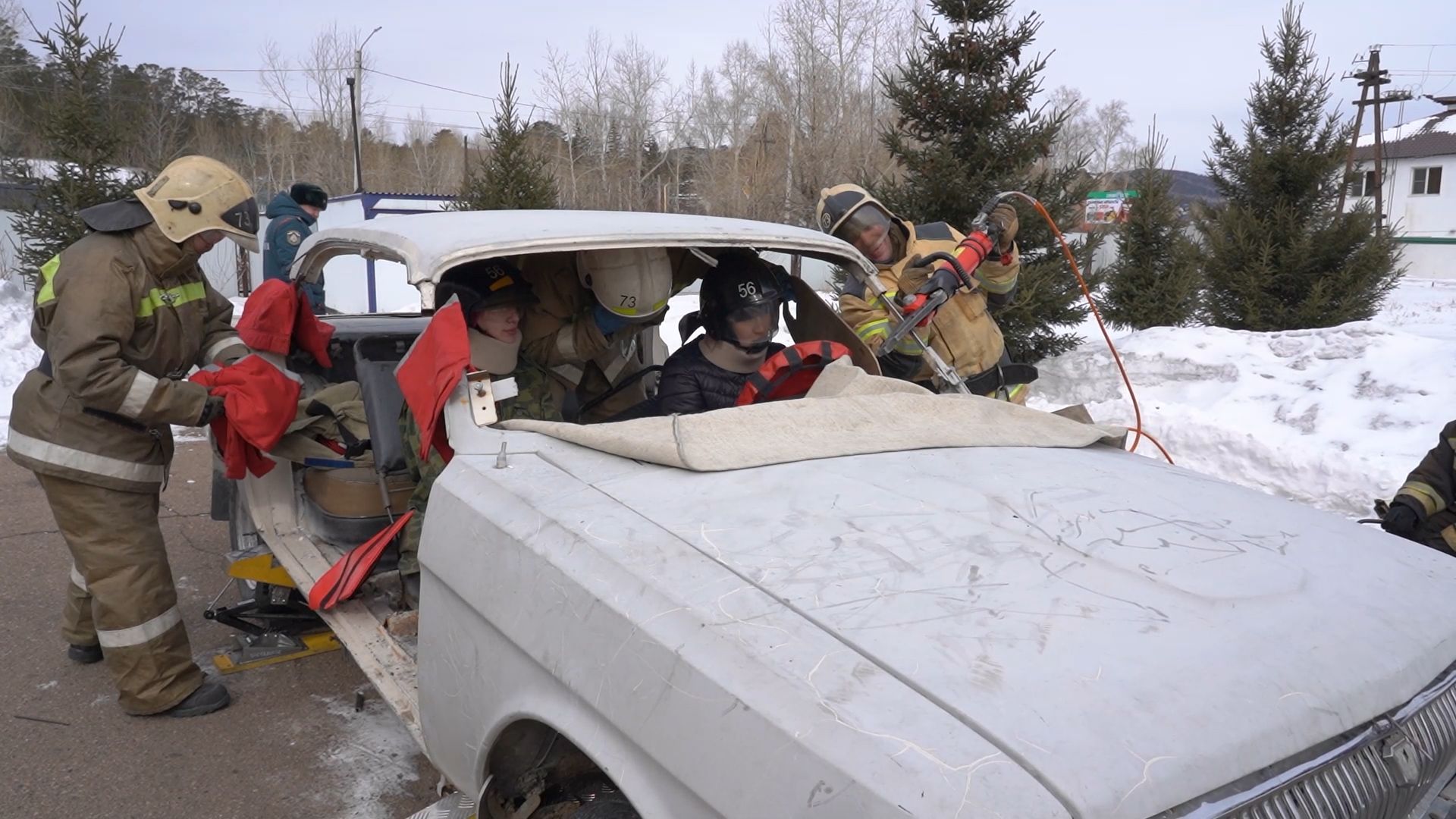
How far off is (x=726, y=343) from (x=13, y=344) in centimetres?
1059

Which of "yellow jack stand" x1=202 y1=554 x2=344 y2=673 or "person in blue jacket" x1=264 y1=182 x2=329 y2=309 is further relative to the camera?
"person in blue jacket" x1=264 y1=182 x2=329 y2=309

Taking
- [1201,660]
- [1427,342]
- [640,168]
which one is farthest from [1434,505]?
[640,168]

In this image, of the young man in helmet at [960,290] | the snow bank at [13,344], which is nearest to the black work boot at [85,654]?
the young man in helmet at [960,290]

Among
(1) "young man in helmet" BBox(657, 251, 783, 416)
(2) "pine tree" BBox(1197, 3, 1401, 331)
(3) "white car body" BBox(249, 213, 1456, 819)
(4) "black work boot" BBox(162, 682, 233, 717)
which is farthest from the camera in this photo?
(2) "pine tree" BBox(1197, 3, 1401, 331)

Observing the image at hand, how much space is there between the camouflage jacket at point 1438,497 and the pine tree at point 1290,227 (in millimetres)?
9061

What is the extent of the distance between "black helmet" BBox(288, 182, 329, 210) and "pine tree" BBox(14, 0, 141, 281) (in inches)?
164

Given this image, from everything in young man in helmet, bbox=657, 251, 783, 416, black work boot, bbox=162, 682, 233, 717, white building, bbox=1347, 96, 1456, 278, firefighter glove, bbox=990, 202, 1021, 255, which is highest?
white building, bbox=1347, 96, 1456, 278

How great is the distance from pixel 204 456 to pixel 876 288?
6167 millimetres

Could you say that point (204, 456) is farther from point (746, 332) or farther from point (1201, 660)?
point (1201, 660)

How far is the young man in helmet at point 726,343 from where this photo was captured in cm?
359

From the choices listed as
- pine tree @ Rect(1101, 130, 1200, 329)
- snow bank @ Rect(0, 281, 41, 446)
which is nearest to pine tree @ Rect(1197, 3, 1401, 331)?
pine tree @ Rect(1101, 130, 1200, 329)

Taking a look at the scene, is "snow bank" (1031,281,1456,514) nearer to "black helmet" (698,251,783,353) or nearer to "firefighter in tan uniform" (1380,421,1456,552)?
"firefighter in tan uniform" (1380,421,1456,552)

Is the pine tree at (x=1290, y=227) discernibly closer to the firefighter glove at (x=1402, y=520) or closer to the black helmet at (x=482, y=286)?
the firefighter glove at (x=1402, y=520)

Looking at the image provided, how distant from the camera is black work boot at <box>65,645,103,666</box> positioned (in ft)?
13.6
